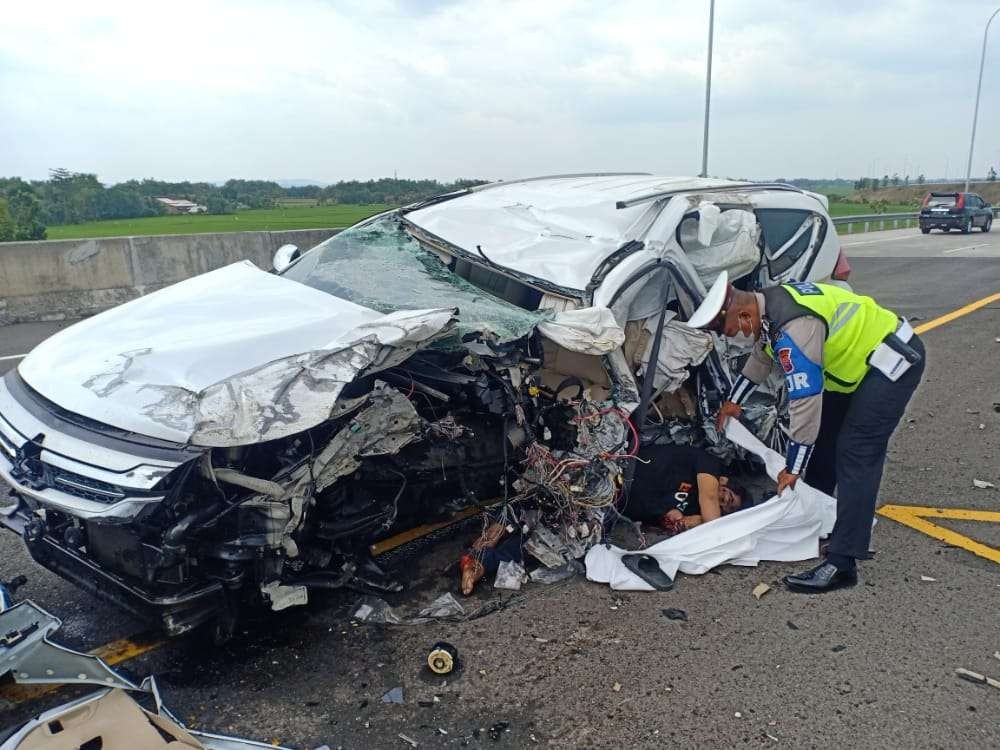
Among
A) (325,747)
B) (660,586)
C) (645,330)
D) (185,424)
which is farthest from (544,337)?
(325,747)

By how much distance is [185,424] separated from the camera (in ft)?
8.79

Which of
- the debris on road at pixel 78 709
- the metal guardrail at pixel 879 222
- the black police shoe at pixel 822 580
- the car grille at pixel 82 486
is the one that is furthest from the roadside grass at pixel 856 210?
the debris on road at pixel 78 709

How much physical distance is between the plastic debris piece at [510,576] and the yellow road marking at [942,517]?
7.35ft

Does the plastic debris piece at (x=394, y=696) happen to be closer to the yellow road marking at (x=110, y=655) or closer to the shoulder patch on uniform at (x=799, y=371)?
the yellow road marking at (x=110, y=655)

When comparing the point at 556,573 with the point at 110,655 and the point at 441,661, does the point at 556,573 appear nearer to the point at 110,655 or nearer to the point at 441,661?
the point at 441,661

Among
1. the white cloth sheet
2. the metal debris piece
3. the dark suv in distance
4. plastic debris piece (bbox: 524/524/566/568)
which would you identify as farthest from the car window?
the dark suv in distance

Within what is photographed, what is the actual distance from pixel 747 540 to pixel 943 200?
2780 cm

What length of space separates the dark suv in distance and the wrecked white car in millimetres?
25246

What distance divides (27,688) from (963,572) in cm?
417

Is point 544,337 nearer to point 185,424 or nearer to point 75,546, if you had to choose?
point 185,424

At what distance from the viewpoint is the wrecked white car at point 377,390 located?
2.70 m

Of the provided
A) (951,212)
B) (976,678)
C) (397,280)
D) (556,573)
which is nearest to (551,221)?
(397,280)

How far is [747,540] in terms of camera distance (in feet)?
12.5

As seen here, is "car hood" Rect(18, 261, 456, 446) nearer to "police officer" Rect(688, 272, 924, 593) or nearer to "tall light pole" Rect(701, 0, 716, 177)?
"police officer" Rect(688, 272, 924, 593)
